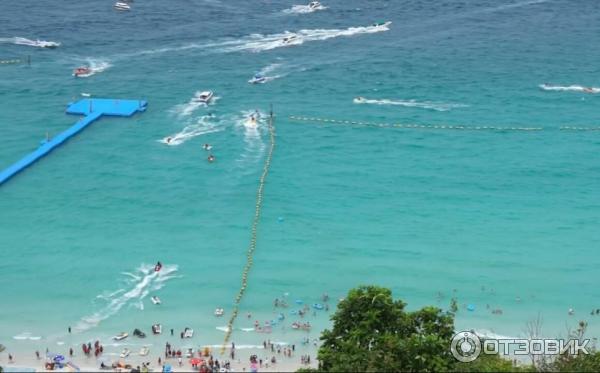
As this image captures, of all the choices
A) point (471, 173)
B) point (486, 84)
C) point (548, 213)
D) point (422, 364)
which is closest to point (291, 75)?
point (486, 84)

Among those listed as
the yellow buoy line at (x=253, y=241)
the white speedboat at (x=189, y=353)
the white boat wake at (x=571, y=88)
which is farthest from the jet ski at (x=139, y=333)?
the white boat wake at (x=571, y=88)

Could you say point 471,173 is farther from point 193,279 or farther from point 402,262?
point 193,279

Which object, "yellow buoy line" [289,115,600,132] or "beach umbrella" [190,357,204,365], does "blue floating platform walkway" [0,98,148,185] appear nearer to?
"yellow buoy line" [289,115,600,132]

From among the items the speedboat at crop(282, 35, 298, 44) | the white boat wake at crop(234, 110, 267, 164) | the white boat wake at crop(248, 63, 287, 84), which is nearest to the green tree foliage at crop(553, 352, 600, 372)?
the white boat wake at crop(234, 110, 267, 164)

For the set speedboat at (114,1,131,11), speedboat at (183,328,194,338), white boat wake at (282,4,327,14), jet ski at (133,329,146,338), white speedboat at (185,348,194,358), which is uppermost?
white boat wake at (282,4,327,14)

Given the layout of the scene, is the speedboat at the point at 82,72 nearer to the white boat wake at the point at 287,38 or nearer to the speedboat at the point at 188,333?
the white boat wake at the point at 287,38
